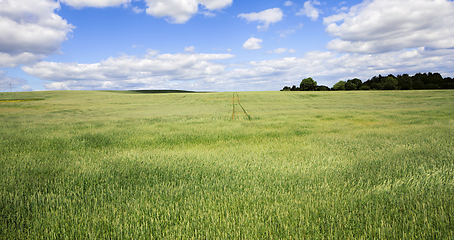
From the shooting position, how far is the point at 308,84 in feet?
396

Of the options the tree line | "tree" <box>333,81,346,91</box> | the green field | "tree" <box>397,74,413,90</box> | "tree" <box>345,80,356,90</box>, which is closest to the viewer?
the green field

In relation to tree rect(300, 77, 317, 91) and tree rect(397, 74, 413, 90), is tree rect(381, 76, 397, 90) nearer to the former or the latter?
tree rect(397, 74, 413, 90)

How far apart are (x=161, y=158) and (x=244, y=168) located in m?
2.38

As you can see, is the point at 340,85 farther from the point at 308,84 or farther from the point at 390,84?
the point at 390,84

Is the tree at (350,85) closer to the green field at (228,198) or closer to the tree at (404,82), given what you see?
the tree at (404,82)

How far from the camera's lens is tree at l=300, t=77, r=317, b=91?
12044 centimetres

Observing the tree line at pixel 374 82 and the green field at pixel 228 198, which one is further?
the tree line at pixel 374 82

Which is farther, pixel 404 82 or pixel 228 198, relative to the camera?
pixel 404 82

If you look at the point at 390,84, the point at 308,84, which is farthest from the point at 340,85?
the point at 390,84

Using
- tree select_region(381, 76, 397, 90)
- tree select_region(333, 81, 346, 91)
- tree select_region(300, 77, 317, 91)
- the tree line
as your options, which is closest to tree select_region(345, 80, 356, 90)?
the tree line

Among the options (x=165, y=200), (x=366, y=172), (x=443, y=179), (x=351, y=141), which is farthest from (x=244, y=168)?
(x=351, y=141)

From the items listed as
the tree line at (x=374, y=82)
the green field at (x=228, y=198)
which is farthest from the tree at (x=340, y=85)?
the green field at (x=228, y=198)

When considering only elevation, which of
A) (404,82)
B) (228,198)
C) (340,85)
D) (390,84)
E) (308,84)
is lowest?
(228,198)

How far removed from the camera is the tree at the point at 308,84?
120 meters
